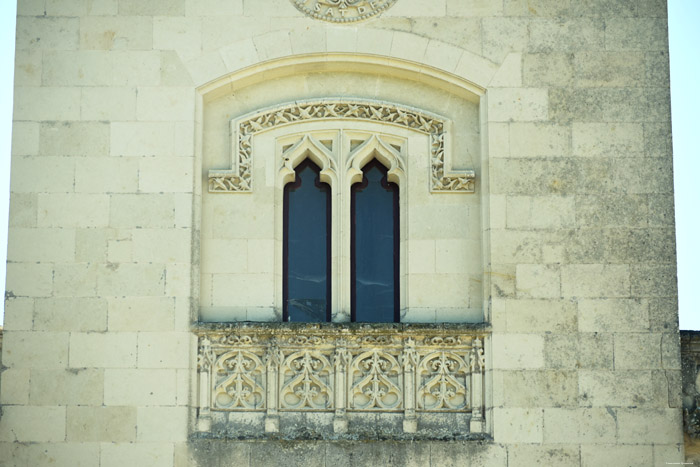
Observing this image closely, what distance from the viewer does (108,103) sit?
14.8 metres

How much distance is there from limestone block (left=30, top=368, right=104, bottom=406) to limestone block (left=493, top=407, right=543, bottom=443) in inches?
166

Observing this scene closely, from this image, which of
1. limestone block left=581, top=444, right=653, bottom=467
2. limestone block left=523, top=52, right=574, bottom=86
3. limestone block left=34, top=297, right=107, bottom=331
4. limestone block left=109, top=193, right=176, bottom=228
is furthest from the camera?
limestone block left=523, top=52, right=574, bottom=86

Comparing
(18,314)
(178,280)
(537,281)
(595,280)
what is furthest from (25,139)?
(595,280)

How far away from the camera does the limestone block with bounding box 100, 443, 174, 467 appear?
14016 millimetres

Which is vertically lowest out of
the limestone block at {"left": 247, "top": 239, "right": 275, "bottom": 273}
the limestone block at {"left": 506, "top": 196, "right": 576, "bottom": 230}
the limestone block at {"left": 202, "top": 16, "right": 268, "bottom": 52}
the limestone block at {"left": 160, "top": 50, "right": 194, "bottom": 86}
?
the limestone block at {"left": 247, "top": 239, "right": 275, "bottom": 273}

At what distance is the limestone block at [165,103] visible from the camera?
1481 centimetres

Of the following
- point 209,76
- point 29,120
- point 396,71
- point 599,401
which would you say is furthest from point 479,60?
point 29,120

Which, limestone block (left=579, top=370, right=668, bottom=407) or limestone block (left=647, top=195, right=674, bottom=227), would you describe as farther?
limestone block (left=647, top=195, right=674, bottom=227)

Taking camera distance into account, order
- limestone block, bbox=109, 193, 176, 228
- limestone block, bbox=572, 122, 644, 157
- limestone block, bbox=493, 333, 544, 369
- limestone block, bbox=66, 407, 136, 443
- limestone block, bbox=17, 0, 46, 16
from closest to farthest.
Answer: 1. limestone block, bbox=66, 407, 136, 443
2. limestone block, bbox=493, 333, 544, 369
3. limestone block, bbox=109, 193, 176, 228
4. limestone block, bbox=572, 122, 644, 157
5. limestone block, bbox=17, 0, 46, 16

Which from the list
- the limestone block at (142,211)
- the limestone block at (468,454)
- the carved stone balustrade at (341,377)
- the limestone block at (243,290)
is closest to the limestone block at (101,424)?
the carved stone balustrade at (341,377)

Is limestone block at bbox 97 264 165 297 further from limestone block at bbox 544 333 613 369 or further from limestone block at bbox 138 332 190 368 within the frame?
limestone block at bbox 544 333 613 369

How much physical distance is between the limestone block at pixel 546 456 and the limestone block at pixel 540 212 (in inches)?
93.6

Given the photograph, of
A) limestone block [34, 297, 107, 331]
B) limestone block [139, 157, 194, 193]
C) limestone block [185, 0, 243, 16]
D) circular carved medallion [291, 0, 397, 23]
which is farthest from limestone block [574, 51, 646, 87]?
limestone block [34, 297, 107, 331]

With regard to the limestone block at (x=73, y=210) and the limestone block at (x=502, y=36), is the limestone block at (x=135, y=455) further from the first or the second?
the limestone block at (x=502, y=36)
